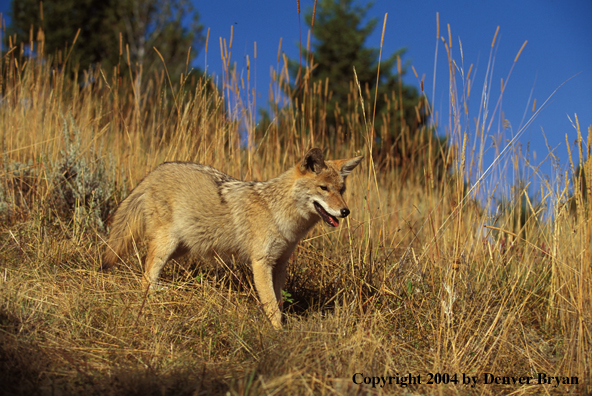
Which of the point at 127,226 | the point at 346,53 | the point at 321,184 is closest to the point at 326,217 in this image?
the point at 321,184

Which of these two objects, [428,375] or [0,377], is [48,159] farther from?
[428,375]

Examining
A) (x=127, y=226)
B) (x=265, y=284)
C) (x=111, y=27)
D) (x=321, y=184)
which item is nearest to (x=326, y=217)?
(x=321, y=184)

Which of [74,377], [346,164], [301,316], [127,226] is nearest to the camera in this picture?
[74,377]

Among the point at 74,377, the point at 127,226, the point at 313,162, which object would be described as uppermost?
the point at 313,162

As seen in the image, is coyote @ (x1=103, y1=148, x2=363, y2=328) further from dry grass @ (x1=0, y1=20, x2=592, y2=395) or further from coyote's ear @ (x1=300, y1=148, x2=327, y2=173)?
dry grass @ (x1=0, y1=20, x2=592, y2=395)

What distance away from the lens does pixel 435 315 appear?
11.3 ft

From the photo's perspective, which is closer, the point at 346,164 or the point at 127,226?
the point at 346,164

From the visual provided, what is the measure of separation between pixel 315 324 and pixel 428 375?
2.79 feet

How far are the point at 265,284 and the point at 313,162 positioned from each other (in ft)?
3.95

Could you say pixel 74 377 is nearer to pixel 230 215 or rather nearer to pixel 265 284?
pixel 265 284

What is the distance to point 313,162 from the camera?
4086 mm

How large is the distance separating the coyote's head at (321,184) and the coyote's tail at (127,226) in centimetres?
163

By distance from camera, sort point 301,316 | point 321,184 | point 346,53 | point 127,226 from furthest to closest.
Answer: point 346,53 < point 127,226 < point 321,184 < point 301,316

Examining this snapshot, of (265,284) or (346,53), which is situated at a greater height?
(346,53)
